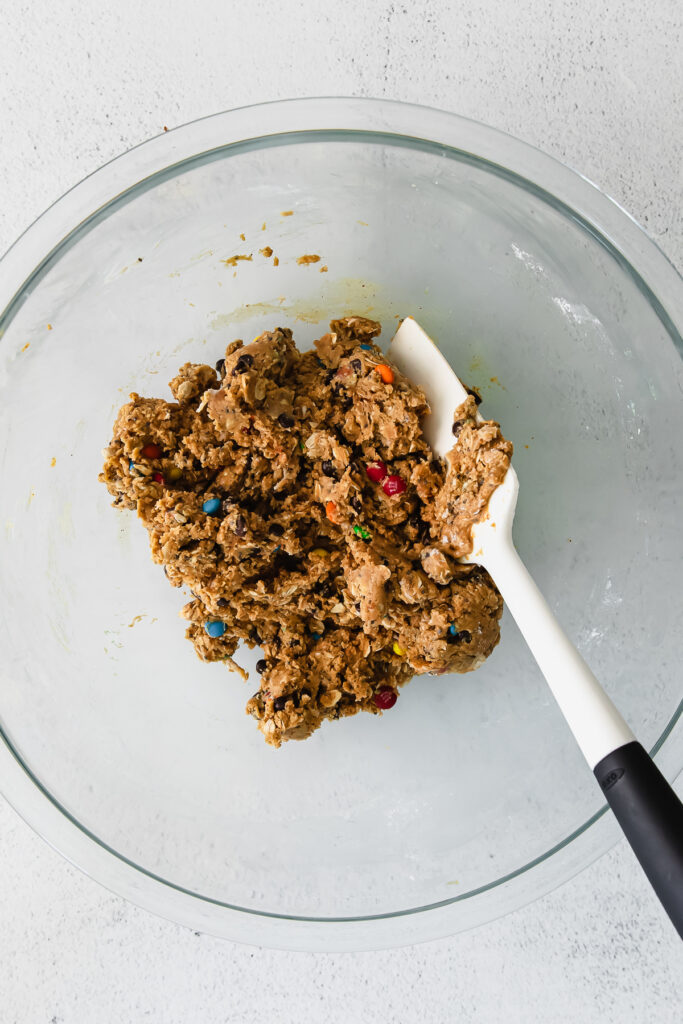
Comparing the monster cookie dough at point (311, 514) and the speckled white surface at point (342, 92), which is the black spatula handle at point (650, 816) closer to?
the monster cookie dough at point (311, 514)

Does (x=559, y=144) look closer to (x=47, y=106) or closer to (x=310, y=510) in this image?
(x=310, y=510)

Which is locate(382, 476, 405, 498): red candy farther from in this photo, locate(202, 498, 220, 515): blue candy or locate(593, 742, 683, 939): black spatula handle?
locate(593, 742, 683, 939): black spatula handle

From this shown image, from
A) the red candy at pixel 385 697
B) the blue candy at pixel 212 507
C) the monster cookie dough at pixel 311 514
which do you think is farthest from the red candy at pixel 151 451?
the red candy at pixel 385 697

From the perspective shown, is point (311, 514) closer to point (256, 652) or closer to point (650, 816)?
point (256, 652)

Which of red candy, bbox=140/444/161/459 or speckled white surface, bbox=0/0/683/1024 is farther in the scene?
speckled white surface, bbox=0/0/683/1024

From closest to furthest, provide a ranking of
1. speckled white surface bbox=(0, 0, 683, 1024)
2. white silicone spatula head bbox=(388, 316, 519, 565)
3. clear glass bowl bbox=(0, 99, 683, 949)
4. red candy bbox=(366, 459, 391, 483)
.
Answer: white silicone spatula head bbox=(388, 316, 519, 565) < red candy bbox=(366, 459, 391, 483) < clear glass bowl bbox=(0, 99, 683, 949) < speckled white surface bbox=(0, 0, 683, 1024)

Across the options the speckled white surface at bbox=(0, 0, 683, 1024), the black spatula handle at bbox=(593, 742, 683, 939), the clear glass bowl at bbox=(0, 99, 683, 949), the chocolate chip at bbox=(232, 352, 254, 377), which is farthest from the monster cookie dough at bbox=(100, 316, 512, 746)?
the speckled white surface at bbox=(0, 0, 683, 1024)
